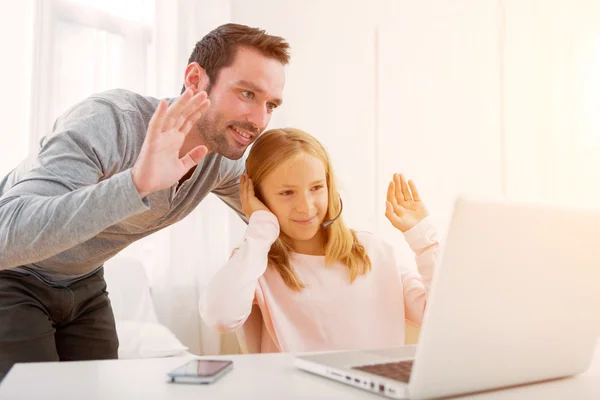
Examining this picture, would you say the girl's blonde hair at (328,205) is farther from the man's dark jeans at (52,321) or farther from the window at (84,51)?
the window at (84,51)

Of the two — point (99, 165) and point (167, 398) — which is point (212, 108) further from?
point (167, 398)

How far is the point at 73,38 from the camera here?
8.20 feet

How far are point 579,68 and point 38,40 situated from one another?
133 inches

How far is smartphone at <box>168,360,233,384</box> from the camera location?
0.68m

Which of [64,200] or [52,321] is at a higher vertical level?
[64,200]

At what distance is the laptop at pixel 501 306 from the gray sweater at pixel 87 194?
1.56ft


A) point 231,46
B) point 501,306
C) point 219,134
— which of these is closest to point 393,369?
point 501,306

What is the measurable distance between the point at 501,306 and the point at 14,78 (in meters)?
2.22

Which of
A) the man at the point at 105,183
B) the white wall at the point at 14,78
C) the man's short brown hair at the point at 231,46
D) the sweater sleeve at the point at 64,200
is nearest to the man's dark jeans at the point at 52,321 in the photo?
the man at the point at 105,183

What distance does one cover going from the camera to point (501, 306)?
0.63 metres

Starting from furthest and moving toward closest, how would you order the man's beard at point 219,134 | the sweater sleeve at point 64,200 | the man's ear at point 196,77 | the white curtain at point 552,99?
the white curtain at point 552,99 < the man's ear at point 196,77 < the man's beard at point 219,134 < the sweater sleeve at point 64,200

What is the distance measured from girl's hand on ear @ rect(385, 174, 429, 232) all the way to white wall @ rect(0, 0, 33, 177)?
155 centimetres

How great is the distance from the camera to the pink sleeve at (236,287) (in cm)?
125

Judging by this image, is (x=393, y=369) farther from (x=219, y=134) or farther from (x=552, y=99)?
(x=552, y=99)
